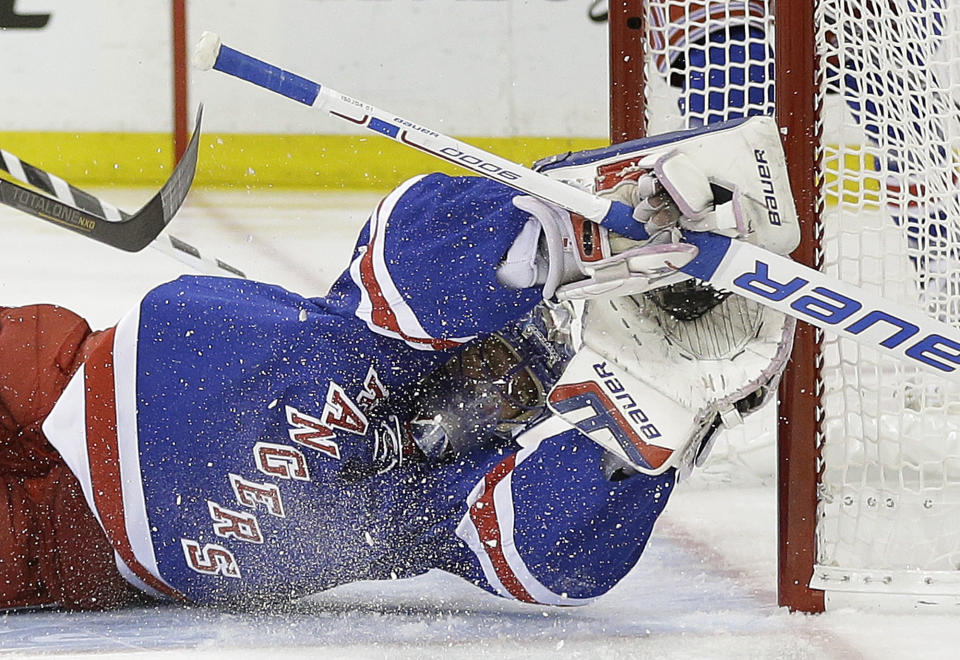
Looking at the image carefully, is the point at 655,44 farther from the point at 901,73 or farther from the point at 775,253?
the point at 775,253

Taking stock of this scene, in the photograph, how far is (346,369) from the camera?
4.66 ft

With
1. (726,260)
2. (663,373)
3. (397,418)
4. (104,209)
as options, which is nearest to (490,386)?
(397,418)

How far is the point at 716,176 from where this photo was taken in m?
1.23

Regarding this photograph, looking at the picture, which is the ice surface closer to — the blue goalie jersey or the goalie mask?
the blue goalie jersey

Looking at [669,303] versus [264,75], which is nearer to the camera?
[264,75]

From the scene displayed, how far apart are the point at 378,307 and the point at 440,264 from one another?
0.09 m

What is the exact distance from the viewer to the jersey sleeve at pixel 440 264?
1.29 metres

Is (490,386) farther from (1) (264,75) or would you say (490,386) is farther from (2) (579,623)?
(1) (264,75)

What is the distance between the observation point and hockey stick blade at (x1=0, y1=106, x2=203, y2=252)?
1.45 metres

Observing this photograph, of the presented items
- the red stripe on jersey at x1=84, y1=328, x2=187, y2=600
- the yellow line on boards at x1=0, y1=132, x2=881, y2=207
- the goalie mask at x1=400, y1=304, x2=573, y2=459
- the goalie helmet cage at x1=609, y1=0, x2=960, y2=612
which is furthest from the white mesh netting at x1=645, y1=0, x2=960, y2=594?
the yellow line on boards at x1=0, y1=132, x2=881, y2=207

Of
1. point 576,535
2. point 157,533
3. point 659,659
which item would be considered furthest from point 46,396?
point 659,659

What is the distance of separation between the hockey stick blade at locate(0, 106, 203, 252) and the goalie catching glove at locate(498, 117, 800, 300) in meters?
0.47

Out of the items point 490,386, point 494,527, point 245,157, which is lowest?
point 494,527

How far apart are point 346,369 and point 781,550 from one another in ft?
1.54
